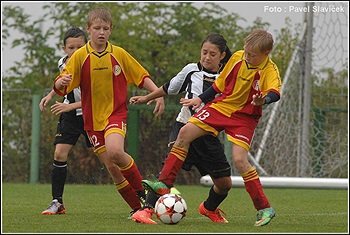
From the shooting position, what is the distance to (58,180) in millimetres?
9320

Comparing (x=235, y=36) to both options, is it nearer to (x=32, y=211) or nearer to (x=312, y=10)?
(x=312, y=10)

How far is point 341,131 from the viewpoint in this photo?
51.7 feet

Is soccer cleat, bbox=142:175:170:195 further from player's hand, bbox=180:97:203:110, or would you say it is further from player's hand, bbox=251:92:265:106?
player's hand, bbox=251:92:265:106

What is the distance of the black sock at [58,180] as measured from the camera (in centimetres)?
926

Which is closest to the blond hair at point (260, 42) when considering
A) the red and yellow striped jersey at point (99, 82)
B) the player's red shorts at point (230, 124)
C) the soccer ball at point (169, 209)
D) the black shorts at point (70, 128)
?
the player's red shorts at point (230, 124)

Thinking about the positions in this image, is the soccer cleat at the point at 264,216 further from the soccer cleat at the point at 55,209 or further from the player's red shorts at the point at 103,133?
the soccer cleat at the point at 55,209

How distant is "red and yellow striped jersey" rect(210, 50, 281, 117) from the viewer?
7.66 meters

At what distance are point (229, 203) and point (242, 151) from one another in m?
3.52

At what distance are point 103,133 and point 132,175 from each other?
0.46 metres

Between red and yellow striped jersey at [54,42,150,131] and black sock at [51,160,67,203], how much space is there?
1245 millimetres

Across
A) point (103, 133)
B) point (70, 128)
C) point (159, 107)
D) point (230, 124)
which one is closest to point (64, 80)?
point (103, 133)

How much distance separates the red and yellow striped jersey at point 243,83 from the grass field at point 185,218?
3.20 ft

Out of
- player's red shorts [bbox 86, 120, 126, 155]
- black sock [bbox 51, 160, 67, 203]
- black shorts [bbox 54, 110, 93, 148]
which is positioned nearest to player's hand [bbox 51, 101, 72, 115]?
player's red shorts [bbox 86, 120, 126, 155]

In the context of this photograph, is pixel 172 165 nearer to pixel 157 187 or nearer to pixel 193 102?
pixel 157 187
